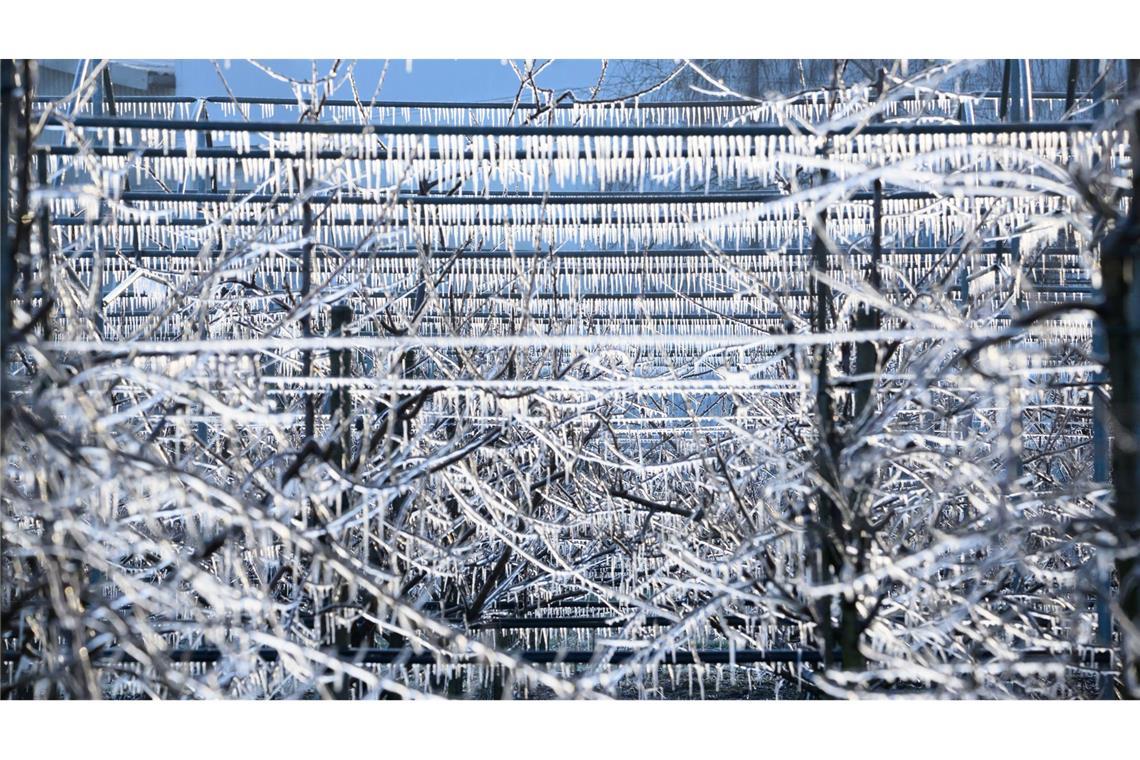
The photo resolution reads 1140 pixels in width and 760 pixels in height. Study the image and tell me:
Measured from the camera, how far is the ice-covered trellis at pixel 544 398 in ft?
11.2

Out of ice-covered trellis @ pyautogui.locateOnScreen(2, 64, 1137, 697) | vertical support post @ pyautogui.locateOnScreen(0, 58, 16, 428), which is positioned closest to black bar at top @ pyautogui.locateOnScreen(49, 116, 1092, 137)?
ice-covered trellis @ pyautogui.locateOnScreen(2, 64, 1137, 697)

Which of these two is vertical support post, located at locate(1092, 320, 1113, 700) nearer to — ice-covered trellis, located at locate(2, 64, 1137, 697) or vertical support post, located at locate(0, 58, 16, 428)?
ice-covered trellis, located at locate(2, 64, 1137, 697)

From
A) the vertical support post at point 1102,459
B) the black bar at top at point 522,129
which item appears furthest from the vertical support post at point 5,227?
the vertical support post at point 1102,459

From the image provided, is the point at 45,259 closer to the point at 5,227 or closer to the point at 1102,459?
the point at 5,227

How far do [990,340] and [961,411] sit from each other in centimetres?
174

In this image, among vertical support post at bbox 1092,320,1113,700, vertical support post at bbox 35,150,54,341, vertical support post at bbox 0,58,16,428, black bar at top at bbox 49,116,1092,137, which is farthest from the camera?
vertical support post at bbox 1092,320,1113,700

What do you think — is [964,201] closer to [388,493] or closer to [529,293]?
[529,293]

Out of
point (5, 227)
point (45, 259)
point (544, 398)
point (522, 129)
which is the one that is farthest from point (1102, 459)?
point (5, 227)

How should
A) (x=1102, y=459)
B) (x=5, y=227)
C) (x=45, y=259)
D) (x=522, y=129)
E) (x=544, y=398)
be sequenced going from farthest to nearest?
(x=544, y=398) → (x=1102, y=459) → (x=522, y=129) → (x=45, y=259) → (x=5, y=227)

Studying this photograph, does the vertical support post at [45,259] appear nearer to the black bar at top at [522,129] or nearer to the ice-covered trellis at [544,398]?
the ice-covered trellis at [544,398]

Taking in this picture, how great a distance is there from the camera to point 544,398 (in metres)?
5.89

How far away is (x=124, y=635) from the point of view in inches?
116

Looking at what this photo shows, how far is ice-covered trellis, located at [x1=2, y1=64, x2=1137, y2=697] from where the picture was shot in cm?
341
